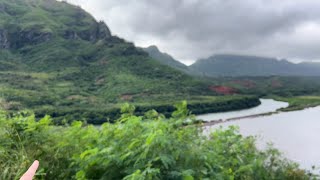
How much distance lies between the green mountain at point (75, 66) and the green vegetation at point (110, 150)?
47.0 metres

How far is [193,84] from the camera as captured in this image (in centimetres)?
10781

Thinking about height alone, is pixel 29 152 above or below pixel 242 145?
above

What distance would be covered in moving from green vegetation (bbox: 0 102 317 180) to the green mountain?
47043 mm

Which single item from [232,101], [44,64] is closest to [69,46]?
[44,64]

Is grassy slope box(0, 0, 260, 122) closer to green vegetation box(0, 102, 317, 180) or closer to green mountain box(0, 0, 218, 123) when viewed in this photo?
green mountain box(0, 0, 218, 123)

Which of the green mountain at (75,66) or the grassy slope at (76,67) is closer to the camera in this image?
the grassy slope at (76,67)

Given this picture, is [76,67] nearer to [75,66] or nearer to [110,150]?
[75,66]

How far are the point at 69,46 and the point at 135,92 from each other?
4997cm

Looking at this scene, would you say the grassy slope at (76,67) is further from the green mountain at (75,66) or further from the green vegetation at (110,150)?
the green vegetation at (110,150)

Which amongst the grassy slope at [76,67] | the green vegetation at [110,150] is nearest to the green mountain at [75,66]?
the grassy slope at [76,67]

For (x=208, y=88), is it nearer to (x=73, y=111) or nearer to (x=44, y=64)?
(x=44, y=64)

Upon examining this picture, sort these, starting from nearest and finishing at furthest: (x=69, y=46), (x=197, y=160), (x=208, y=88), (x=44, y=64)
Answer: (x=197, y=160)
(x=208, y=88)
(x=44, y=64)
(x=69, y=46)

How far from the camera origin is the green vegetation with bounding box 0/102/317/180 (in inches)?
169

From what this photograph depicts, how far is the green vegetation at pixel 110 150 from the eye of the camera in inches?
169
